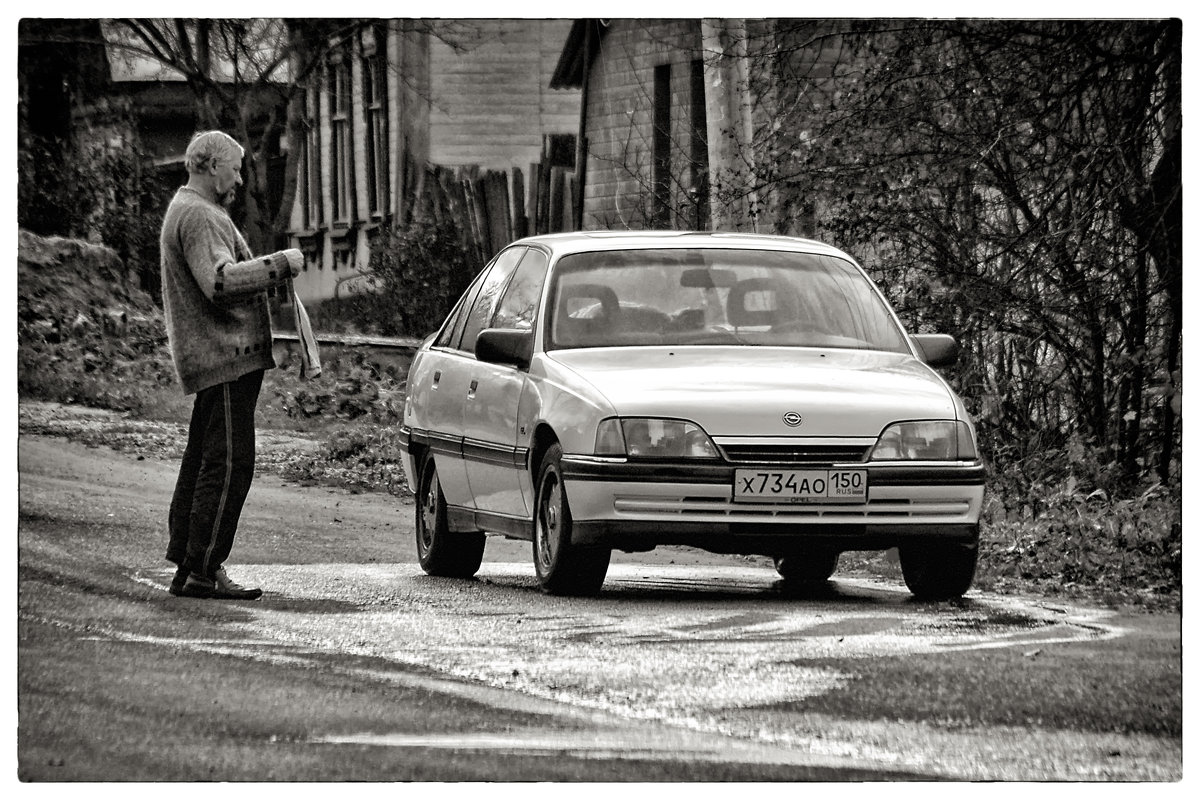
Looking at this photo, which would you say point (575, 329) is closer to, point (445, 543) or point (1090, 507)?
point (445, 543)

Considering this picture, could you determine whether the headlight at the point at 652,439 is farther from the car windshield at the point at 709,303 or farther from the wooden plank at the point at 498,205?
the wooden plank at the point at 498,205

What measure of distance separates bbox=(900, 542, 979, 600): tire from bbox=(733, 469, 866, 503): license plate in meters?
0.57

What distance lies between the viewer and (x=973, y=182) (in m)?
12.5

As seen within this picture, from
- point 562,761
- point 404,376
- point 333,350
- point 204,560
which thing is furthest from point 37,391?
point 562,761

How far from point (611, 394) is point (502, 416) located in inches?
42.8

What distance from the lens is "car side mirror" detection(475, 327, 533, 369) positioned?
1050cm

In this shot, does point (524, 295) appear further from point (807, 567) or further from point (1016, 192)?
point (1016, 192)

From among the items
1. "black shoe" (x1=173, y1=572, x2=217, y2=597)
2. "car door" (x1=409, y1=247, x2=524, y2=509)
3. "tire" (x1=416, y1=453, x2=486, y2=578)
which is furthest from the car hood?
"black shoe" (x1=173, y1=572, x2=217, y2=597)

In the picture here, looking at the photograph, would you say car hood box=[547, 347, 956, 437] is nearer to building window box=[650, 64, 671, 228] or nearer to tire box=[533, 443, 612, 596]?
tire box=[533, 443, 612, 596]

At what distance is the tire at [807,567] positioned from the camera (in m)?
11.2

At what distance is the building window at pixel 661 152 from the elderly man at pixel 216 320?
9.63 feet

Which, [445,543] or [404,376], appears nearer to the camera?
[445,543]

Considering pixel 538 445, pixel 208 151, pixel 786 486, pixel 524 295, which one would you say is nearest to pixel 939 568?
pixel 786 486
